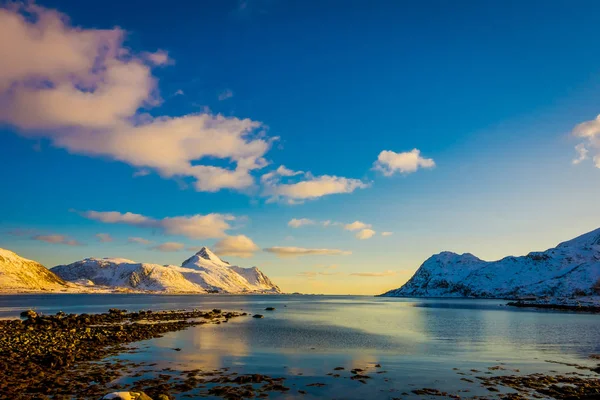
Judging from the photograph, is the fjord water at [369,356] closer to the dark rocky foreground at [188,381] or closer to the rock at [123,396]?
the dark rocky foreground at [188,381]

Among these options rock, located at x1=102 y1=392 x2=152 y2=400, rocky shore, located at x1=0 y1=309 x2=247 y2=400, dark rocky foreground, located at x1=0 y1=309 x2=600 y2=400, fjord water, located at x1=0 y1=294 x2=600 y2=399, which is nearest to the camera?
rock, located at x1=102 y1=392 x2=152 y2=400

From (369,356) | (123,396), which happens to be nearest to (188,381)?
(123,396)

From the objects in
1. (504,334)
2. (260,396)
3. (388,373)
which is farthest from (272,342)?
(504,334)

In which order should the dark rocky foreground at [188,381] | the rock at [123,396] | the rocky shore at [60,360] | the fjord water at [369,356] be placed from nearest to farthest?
the rock at [123,396] < the rocky shore at [60,360] < the dark rocky foreground at [188,381] < the fjord water at [369,356]

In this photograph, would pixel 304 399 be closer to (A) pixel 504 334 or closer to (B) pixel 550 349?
(B) pixel 550 349

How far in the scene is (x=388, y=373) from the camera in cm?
3453

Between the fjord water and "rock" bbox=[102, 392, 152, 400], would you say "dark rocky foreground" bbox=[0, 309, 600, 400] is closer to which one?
"rock" bbox=[102, 392, 152, 400]

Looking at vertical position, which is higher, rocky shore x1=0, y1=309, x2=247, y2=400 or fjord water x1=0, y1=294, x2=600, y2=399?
rocky shore x1=0, y1=309, x2=247, y2=400

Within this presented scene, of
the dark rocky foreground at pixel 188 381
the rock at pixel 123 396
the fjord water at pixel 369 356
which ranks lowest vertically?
the fjord water at pixel 369 356

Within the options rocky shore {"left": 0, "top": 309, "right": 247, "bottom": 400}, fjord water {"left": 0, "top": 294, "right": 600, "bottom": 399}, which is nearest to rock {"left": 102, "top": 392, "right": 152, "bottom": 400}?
rocky shore {"left": 0, "top": 309, "right": 247, "bottom": 400}

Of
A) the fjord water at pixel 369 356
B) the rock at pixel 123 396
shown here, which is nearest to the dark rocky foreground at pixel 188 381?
the rock at pixel 123 396

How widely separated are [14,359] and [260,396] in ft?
80.0

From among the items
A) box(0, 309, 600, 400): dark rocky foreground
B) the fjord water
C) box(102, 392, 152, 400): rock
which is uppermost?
box(102, 392, 152, 400): rock

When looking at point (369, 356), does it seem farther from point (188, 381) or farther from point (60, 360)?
point (60, 360)
